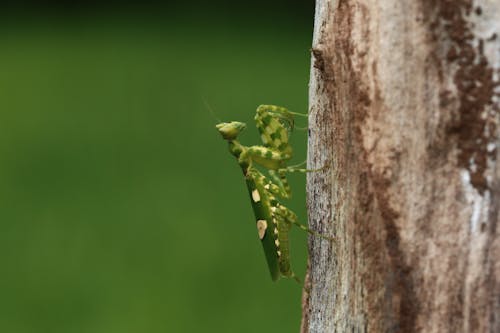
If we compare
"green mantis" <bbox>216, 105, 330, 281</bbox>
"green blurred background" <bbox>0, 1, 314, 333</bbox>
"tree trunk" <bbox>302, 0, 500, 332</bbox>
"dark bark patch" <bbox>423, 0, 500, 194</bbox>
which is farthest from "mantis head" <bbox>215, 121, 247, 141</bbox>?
"green blurred background" <bbox>0, 1, 314, 333</bbox>

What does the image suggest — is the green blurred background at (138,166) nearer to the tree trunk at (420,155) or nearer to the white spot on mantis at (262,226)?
the white spot on mantis at (262,226)

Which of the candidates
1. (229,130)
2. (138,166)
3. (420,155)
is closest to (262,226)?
(229,130)

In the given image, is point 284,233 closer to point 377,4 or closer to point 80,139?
point 377,4

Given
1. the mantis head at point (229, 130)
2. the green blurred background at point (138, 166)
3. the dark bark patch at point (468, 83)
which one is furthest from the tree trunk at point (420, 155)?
the green blurred background at point (138, 166)

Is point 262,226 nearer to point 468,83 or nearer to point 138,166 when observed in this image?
point 468,83

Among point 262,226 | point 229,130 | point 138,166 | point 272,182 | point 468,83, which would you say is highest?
point 468,83

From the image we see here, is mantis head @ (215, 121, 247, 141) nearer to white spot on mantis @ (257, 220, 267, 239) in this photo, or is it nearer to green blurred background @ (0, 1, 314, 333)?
white spot on mantis @ (257, 220, 267, 239)
